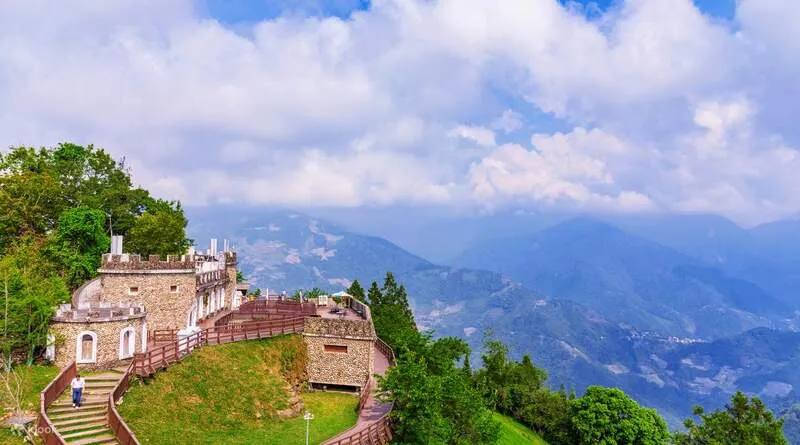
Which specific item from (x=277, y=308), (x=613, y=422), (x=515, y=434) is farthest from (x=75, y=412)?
(x=613, y=422)

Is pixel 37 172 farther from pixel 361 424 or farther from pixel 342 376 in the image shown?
pixel 361 424

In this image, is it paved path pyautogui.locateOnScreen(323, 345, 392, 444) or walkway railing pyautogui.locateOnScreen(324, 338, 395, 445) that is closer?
walkway railing pyautogui.locateOnScreen(324, 338, 395, 445)

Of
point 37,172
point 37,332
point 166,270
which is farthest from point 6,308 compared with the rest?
point 37,172

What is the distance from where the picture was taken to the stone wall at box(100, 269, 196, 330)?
35.2 m

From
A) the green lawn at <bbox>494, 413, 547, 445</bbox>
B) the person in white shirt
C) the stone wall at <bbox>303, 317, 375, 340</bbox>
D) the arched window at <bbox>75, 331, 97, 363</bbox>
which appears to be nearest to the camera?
the person in white shirt

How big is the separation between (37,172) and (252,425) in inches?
1608

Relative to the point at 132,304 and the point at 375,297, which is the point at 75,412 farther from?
the point at 375,297

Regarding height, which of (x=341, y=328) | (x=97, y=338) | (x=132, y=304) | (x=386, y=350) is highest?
(x=132, y=304)

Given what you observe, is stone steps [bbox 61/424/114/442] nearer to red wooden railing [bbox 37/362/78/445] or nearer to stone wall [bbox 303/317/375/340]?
red wooden railing [bbox 37/362/78/445]

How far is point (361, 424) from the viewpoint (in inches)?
1145

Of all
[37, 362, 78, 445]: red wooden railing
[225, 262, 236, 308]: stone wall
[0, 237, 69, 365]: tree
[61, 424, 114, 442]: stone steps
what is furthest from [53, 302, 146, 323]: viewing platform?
[225, 262, 236, 308]: stone wall

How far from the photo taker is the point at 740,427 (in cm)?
4116

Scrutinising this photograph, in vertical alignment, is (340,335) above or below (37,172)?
below

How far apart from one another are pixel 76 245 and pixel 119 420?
88.9ft
